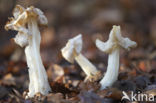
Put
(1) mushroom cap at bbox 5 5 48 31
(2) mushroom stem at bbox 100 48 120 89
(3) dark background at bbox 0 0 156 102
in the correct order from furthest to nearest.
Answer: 1. (3) dark background at bbox 0 0 156 102
2. (2) mushroom stem at bbox 100 48 120 89
3. (1) mushroom cap at bbox 5 5 48 31

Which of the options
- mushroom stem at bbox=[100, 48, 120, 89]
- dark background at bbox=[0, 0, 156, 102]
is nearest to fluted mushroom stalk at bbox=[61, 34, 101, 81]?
mushroom stem at bbox=[100, 48, 120, 89]

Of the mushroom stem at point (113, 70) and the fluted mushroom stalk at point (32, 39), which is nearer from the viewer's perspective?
the fluted mushroom stalk at point (32, 39)

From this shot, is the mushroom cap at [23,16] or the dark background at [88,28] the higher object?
the dark background at [88,28]

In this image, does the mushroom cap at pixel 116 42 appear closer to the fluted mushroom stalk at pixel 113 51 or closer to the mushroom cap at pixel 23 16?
the fluted mushroom stalk at pixel 113 51

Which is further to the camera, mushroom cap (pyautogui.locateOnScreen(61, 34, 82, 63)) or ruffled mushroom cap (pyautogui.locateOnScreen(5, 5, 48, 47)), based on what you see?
mushroom cap (pyautogui.locateOnScreen(61, 34, 82, 63))

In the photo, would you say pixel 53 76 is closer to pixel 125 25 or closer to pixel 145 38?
pixel 145 38

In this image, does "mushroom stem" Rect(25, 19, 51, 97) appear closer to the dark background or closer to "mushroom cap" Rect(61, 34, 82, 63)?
"mushroom cap" Rect(61, 34, 82, 63)

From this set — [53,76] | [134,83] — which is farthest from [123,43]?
[53,76]

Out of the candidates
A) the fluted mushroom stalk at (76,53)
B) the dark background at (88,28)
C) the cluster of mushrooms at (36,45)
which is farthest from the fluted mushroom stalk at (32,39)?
the dark background at (88,28)
